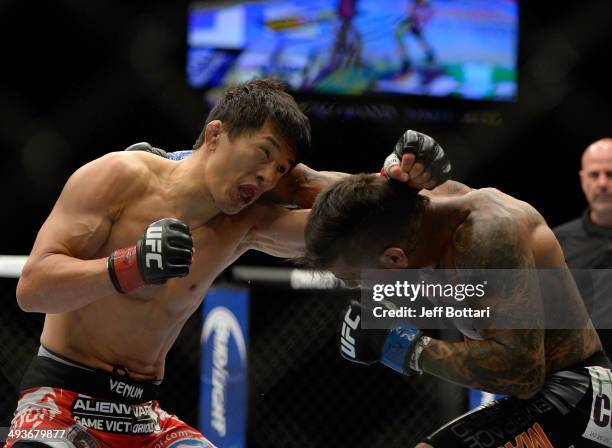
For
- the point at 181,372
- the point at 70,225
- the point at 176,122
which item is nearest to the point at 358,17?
the point at 176,122

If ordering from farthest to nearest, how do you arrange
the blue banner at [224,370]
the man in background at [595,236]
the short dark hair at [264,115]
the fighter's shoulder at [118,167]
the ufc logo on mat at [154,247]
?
the blue banner at [224,370], the man in background at [595,236], the short dark hair at [264,115], the fighter's shoulder at [118,167], the ufc logo on mat at [154,247]

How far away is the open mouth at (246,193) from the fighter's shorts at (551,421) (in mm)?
605

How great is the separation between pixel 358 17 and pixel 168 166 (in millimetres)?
2318

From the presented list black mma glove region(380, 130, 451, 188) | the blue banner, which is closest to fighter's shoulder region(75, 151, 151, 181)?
black mma glove region(380, 130, 451, 188)

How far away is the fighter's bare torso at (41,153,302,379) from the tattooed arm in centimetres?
54

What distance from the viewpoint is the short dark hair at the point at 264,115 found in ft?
6.08

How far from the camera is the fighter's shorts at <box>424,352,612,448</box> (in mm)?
1688

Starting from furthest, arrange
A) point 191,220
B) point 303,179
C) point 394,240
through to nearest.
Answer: point 303,179 → point 191,220 → point 394,240

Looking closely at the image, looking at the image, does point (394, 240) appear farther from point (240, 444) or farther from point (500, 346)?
point (240, 444)

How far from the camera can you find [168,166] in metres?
1.91

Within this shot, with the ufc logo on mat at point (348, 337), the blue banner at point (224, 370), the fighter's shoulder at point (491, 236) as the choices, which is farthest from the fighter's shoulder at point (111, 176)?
the blue banner at point (224, 370)

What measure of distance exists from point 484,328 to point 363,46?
2501 mm

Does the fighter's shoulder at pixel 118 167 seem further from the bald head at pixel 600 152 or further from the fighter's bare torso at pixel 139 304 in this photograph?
the bald head at pixel 600 152

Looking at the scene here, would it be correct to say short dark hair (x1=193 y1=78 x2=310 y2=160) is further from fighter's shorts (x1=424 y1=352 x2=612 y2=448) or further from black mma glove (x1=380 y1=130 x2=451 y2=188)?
fighter's shorts (x1=424 y1=352 x2=612 y2=448)
